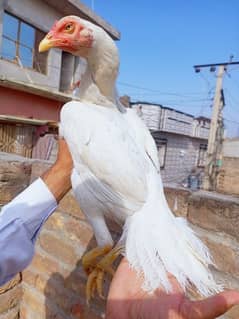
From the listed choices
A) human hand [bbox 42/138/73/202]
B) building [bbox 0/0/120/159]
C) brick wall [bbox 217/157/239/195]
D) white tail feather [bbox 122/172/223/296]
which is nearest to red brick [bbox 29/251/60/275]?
human hand [bbox 42/138/73/202]

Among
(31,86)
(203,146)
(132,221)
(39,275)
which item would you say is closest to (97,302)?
(39,275)

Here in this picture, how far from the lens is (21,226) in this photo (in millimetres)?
828

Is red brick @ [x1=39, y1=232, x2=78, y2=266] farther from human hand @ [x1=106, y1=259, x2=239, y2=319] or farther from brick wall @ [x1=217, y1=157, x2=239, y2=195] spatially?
brick wall @ [x1=217, y1=157, x2=239, y2=195]

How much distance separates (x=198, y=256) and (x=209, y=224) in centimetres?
20

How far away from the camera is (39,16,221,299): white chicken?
77cm

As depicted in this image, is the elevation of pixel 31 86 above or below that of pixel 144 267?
above

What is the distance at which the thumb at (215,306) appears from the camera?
18.7 inches

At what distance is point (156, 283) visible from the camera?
636 millimetres

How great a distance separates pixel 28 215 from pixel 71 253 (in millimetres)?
489

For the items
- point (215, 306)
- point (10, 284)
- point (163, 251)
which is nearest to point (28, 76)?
point (10, 284)

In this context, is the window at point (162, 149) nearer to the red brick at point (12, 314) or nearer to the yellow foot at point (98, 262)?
the red brick at point (12, 314)

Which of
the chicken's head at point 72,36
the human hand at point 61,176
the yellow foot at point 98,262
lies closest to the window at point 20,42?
the chicken's head at point 72,36

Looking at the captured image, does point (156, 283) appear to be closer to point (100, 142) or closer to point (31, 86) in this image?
point (100, 142)

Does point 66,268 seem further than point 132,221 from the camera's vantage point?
Yes
